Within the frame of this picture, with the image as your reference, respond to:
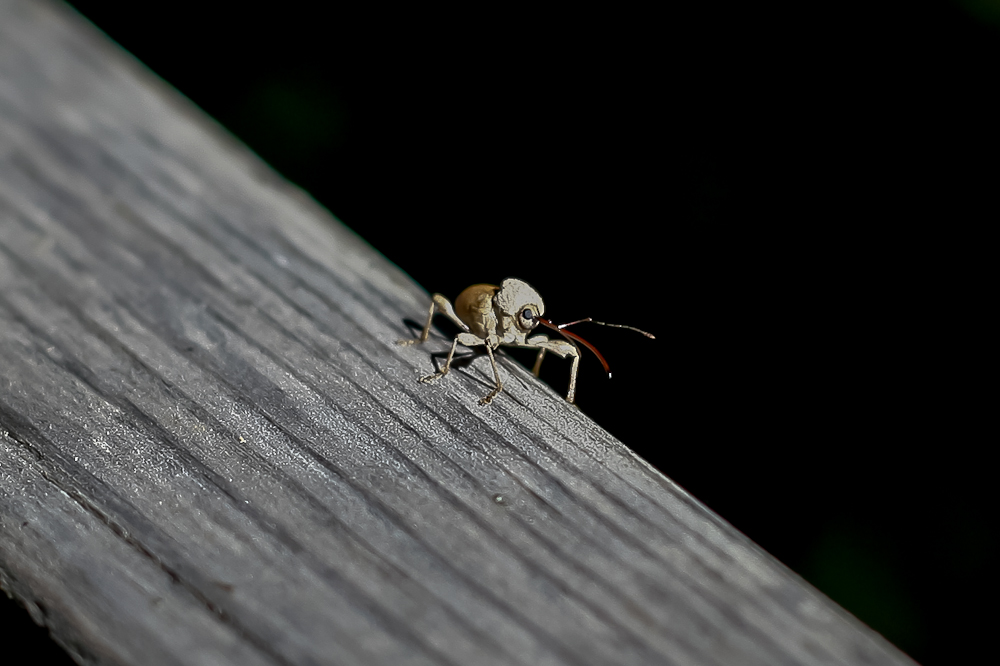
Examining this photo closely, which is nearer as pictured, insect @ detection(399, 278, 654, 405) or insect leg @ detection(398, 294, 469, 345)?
insect leg @ detection(398, 294, 469, 345)

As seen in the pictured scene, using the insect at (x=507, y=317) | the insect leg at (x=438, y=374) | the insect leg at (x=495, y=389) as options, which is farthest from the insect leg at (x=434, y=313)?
the insect leg at (x=495, y=389)

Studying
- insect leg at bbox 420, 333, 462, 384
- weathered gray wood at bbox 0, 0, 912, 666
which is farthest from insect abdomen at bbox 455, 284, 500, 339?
insect leg at bbox 420, 333, 462, 384

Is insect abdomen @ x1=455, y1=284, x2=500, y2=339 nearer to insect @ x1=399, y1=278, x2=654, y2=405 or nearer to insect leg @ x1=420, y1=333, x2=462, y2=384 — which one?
insect @ x1=399, y1=278, x2=654, y2=405

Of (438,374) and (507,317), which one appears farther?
(507,317)

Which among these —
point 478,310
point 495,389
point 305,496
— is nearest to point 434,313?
point 478,310

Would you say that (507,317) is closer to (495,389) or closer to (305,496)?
(495,389)

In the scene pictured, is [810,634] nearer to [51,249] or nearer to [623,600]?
[623,600]

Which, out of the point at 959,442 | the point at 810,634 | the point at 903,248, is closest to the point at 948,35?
the point at 903,248

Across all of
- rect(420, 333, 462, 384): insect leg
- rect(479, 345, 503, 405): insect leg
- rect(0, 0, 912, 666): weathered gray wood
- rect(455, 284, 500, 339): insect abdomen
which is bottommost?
rect(0, 0, 912, 666): weathered gray wood

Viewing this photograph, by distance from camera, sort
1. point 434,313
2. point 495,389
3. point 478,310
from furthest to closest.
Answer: point 478,310, point 434,313, point 495,389
